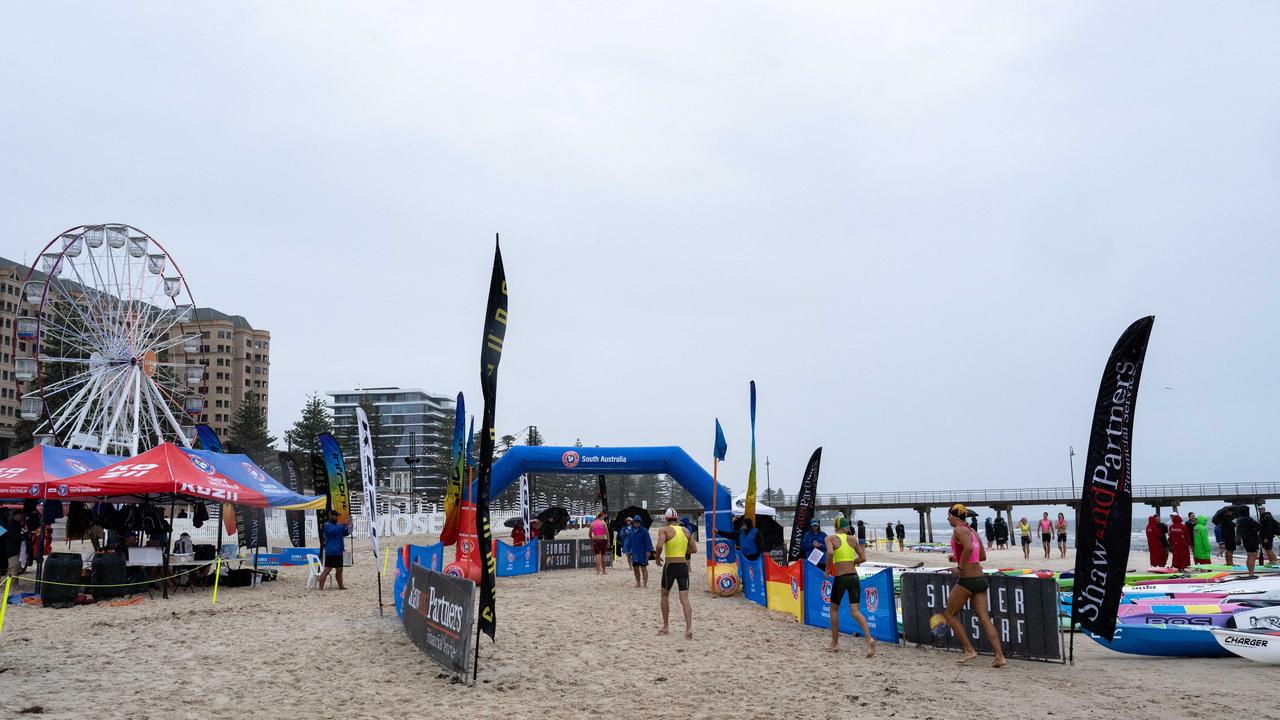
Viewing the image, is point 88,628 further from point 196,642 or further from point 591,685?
point 591,685

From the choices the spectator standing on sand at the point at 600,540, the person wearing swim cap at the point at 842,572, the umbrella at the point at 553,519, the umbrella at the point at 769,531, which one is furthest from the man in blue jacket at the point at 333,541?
the umbrella at the point at 553,519

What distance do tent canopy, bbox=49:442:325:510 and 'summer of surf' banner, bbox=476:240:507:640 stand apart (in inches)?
396

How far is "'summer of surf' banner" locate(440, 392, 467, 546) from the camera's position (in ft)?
44.9

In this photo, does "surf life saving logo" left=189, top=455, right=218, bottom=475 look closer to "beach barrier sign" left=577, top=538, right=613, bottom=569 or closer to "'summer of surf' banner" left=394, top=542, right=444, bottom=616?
"'summer of surf' banner" left=394, top=542, right=444, bottom=616

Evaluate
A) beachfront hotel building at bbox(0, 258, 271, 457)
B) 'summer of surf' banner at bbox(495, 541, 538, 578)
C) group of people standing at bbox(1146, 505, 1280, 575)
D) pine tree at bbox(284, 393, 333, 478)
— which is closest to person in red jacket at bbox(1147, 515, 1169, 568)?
group of people standing at bbox(1146, 505, 1280, 575)

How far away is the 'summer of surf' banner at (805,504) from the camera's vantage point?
1620 centimetres

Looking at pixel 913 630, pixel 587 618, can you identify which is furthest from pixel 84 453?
pixel 913 630

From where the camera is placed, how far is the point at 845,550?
943 centimetres

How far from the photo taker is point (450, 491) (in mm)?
14578

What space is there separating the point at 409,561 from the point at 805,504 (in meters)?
7.52

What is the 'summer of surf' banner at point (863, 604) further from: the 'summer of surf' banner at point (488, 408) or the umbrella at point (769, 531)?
the umbrella at point (769, 531)

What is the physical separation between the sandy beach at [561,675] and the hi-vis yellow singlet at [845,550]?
1.01 metres

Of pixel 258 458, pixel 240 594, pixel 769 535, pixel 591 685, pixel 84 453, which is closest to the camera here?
pixel 591 685

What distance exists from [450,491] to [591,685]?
7470 millimetres
